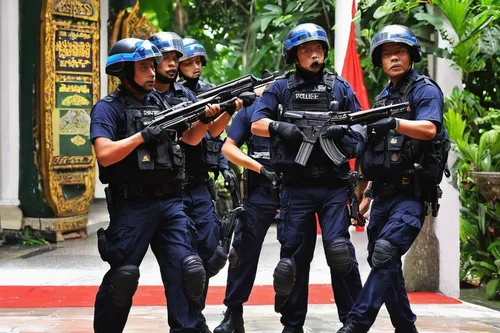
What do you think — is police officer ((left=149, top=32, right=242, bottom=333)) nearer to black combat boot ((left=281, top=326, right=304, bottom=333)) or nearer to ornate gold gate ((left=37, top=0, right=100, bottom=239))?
black combat boot ((left=281, top=326, right=304, bottom=333))

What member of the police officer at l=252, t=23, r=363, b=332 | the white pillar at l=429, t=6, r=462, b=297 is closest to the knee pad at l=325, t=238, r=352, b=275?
the police officer at l=252, t=23, r=363, b=332

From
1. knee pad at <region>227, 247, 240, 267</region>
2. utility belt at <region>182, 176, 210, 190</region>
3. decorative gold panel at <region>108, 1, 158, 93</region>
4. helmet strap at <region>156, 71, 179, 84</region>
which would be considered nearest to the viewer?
helmet strap at <region>156, 71, 179, 84</region>

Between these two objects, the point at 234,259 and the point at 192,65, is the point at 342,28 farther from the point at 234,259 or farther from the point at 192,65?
the point at 234,259

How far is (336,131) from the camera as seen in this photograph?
24.3ft

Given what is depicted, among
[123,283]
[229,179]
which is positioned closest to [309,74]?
[229,179]

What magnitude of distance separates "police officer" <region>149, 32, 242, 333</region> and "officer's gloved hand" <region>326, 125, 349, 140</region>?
2.22 feet

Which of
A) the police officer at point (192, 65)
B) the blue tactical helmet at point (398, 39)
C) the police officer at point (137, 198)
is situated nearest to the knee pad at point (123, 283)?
the police officer at point (137, 198)

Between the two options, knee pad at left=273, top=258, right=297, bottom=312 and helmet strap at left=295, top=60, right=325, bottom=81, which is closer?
knee pad at left=273, top=258, right=297, bottom=312

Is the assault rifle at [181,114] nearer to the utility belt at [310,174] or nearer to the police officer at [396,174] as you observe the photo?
the utility belt at [310,174]

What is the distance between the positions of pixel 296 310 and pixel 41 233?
256 inches

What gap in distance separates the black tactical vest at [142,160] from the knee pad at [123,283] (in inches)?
21.1

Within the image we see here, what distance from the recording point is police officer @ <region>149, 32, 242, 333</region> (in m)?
7.66

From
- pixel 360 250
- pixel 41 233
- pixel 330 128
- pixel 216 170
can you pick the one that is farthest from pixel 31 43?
pixel 330 128

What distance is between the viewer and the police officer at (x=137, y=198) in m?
6.64
